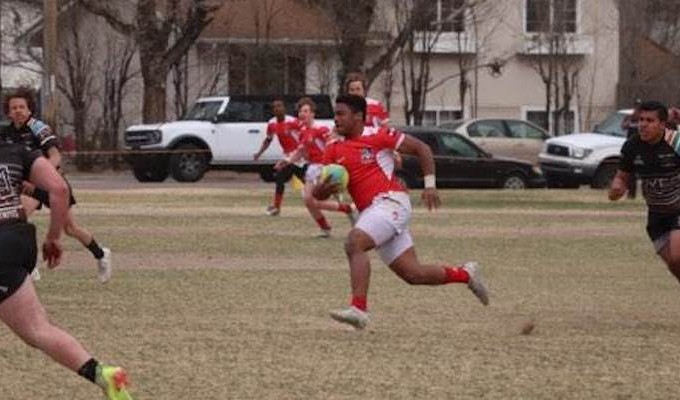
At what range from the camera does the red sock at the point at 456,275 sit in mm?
12250

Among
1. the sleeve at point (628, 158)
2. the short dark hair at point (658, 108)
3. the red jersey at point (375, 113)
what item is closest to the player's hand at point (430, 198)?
the sleeve at point (628, 158)

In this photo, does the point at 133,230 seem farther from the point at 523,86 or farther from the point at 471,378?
the point at 523,86

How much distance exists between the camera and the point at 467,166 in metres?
35.8

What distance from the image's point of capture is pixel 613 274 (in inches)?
674

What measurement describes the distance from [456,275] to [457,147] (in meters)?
23.8

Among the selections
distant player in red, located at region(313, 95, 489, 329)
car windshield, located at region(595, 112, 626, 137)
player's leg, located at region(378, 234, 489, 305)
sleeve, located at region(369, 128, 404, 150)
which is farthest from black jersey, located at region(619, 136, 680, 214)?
car windshield, located at region(595, 112, 626, 137)

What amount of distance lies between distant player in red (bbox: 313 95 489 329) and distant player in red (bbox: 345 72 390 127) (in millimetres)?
1794

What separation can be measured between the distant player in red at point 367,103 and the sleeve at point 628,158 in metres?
2.34

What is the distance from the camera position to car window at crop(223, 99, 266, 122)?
1575 inches

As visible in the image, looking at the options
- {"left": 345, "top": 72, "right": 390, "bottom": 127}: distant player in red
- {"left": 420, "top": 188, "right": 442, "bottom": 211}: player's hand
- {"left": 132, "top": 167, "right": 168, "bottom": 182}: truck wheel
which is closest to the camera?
{"left": 420, "top": 188, "right": 442, "bottom": 211}: player's hand

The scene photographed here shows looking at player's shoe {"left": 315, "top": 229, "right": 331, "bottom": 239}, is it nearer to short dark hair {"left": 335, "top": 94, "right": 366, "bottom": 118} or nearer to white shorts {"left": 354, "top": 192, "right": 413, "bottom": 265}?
short dark hair {"left": 335, "top": 94, "right": 366, "bottom": 118}

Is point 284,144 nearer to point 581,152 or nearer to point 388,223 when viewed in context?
point 581,152

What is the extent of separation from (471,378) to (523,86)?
4519 cm

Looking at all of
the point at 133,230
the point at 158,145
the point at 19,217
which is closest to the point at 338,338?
the point at 19,217
